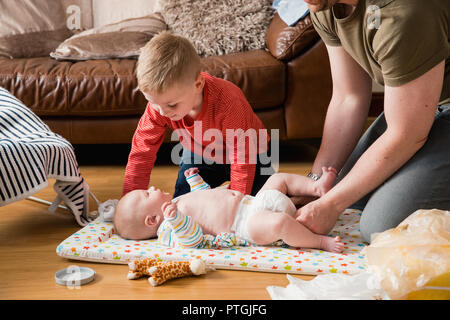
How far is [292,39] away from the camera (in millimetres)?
2402

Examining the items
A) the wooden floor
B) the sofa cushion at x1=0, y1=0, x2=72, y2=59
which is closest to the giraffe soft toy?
the wooden floor

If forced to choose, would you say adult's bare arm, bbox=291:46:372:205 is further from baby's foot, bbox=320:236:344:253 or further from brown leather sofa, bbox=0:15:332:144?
brown leather sofa, bbox=0:15:332:144

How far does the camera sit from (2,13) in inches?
114

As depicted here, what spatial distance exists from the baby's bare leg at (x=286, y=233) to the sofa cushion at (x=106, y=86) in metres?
1.03

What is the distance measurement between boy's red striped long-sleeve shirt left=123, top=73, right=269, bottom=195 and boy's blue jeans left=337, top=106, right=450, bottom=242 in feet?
1.42

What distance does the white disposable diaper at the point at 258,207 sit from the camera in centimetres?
153

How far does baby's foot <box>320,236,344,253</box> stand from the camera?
1474 mm

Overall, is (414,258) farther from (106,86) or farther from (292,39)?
(106,86)

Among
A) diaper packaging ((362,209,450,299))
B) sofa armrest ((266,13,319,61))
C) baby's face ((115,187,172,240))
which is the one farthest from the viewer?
sofa armrest ((266,13,319,61))

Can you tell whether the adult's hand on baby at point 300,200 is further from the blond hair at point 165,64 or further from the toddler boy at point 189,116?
the blond hair at point 165,64

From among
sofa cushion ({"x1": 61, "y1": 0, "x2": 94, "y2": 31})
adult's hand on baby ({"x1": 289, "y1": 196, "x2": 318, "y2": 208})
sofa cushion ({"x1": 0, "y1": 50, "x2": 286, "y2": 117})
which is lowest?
adult's hand on baby ({"x1": 289, "y1": 196, "x2": 318, "y2": 208})

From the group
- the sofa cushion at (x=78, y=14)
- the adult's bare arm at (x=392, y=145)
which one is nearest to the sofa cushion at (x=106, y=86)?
the sofa cushion at (x=78, y=14)

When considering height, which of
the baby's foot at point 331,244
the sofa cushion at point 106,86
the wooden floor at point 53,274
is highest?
the sofa cushion at point 106,86

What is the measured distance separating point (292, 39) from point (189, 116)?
844 mm
